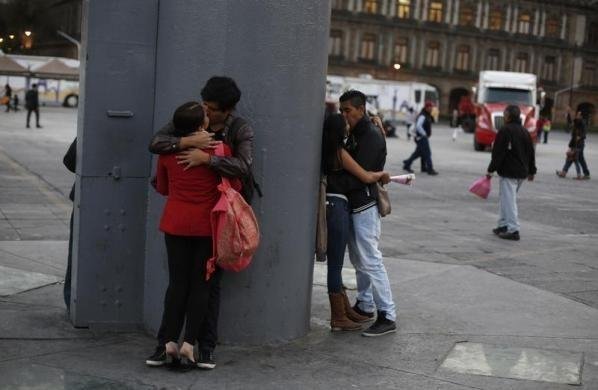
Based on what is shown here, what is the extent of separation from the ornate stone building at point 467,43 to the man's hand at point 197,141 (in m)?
72.3

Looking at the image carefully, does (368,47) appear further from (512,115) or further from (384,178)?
(384,178)

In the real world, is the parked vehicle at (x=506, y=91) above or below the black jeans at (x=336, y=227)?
above

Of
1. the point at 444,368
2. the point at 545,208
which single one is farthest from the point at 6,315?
the point at 545,208

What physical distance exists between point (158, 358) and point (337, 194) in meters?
1.70

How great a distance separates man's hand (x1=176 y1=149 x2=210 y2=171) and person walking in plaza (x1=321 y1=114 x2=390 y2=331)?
1289 mm

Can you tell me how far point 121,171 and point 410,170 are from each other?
51.7ft

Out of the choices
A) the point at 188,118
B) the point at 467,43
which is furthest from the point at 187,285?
the point at 467,43

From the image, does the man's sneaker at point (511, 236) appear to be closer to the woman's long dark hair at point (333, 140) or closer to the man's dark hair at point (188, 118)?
the woman's long dark hair at point (333, 140)

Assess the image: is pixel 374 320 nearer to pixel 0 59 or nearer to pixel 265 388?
pixel 265 388

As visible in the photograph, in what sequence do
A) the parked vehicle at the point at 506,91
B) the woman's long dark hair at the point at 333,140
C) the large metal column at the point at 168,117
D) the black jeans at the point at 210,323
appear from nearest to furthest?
the black jeans at the point at 210,323 < the large metal column at the point at 168,117 < the woman's long dark hair at the point at 333,140 < the parked vehicle at the point at 506,91

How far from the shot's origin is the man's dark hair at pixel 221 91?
5.28 meters

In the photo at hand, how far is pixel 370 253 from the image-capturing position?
6395mm

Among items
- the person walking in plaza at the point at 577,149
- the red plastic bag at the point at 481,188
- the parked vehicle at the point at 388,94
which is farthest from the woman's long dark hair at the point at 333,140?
the parked vehicle at the point at 388,94

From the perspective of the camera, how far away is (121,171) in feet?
19.9
